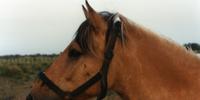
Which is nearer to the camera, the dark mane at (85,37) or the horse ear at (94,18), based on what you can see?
the horse ear at (94,18)

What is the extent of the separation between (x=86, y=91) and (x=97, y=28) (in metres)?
0.65

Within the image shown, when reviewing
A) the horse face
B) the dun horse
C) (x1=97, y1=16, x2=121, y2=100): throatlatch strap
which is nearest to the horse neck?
the dun horse

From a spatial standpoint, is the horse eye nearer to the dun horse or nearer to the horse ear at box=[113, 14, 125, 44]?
the dun horse

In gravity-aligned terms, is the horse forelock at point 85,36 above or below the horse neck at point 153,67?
above

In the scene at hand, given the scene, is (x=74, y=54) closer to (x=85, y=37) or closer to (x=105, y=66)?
(x=85, y=37)

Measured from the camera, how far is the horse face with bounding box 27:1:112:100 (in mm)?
5484

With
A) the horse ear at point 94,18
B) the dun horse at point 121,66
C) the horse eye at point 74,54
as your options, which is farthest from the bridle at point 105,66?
the horse eye at point 74,54

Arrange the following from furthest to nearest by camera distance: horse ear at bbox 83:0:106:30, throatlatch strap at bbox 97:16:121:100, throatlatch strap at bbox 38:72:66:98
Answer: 1. throatlatch strap at bbox 38:72:66:98
2. throatlatch strap at bbox 97:16:121:100
3. horse ear at bbox 83:0:106:30

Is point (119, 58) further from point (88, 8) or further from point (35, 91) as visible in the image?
point (35, 91)

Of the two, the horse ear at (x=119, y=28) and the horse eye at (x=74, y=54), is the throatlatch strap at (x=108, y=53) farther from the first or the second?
the horse eye at (x=74, y=54)

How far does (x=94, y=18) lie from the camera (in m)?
5.38

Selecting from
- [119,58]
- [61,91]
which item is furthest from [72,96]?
[119,58]

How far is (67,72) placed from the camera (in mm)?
5539

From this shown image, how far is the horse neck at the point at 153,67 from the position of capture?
5465 millimetres
